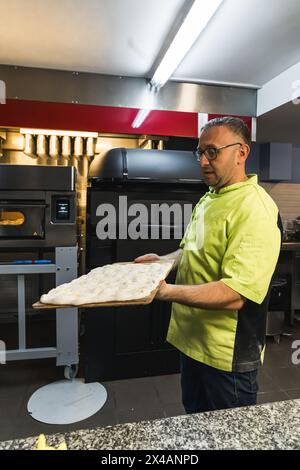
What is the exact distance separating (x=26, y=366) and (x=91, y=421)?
40.3 inches

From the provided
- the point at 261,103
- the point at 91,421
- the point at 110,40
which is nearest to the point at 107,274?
the point at 91,421

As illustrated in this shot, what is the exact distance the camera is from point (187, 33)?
1.98 meters

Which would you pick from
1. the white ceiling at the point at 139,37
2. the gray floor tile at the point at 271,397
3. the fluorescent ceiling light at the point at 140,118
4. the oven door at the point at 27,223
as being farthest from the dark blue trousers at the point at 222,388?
the fluorescent ceiling light at the point at 140,118

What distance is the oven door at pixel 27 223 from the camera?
2303 millimetres

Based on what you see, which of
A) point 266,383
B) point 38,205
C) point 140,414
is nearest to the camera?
point 140,414

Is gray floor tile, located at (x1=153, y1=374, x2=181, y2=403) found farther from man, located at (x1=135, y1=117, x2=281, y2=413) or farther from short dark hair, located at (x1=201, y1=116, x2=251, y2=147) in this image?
short dark hair, located at (x1=201, y1=116, x2=251, y2=147)

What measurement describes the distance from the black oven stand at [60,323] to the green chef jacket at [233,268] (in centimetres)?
125

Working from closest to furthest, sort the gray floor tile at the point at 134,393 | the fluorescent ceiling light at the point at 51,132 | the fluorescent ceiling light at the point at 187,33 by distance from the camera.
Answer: the fluorescent ceiling light at the point at 187,33 < the gray floor tile at the point at 134,393 < the fluorescent ceiling light at the point at 51,132

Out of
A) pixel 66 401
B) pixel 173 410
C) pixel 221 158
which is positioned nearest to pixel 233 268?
pixel 221 158

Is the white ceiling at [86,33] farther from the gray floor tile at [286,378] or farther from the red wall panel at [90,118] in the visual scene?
the gray floor tile at [286,378]

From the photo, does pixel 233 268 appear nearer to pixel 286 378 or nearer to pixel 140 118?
pixel 286 378

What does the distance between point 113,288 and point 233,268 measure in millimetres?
477

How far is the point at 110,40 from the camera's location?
7.44 feet
